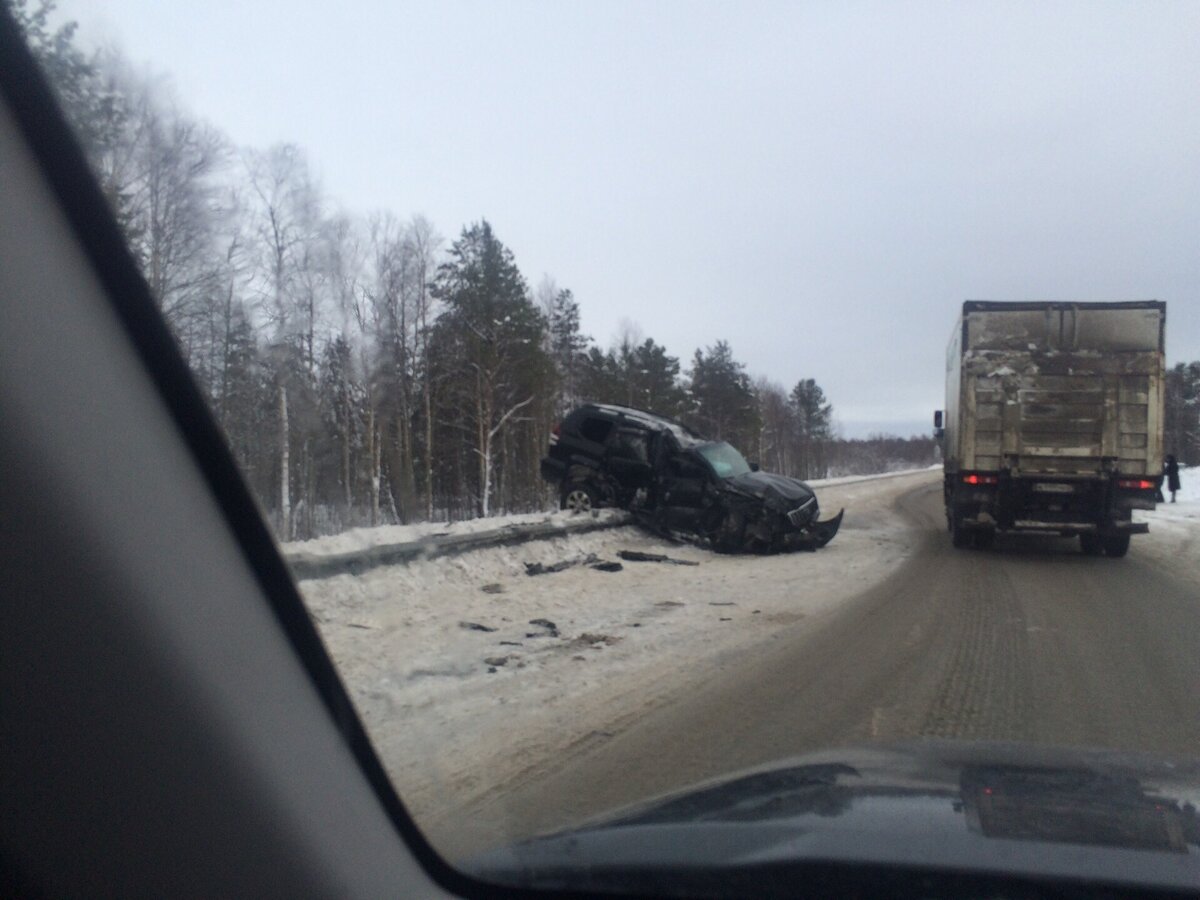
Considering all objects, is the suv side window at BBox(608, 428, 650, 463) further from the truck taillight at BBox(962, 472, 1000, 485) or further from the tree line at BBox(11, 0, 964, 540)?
the truck taillight at BBox(962, 472, 1000, 485)

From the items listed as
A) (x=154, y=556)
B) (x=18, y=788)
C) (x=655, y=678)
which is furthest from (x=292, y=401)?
(x=655, y=678)

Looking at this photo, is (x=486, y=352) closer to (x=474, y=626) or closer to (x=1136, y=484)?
(x=1136, y=484)

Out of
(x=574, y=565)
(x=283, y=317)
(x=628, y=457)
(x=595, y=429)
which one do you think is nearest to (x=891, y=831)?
(x=283, y=317)

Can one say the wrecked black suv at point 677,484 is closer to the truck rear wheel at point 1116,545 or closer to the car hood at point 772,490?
the car hood at point 772,490

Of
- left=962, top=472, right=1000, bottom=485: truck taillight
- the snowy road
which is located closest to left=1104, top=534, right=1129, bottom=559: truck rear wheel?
the snowy road

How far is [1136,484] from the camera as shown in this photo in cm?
1430

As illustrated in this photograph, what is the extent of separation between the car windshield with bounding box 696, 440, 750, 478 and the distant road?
5198 millimetres

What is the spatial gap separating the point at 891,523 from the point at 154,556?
71.4ft

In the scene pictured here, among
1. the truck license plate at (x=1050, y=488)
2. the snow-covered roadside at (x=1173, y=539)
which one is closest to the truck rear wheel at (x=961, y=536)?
the truck license plate at (x=1050, y=488)

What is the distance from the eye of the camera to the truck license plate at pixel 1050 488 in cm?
1473

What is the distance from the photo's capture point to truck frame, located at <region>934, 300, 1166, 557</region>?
14336 millimetres

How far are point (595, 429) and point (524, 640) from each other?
954 cm

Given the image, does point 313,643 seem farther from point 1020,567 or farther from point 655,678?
point 1020,567

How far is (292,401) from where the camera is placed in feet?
15.5
